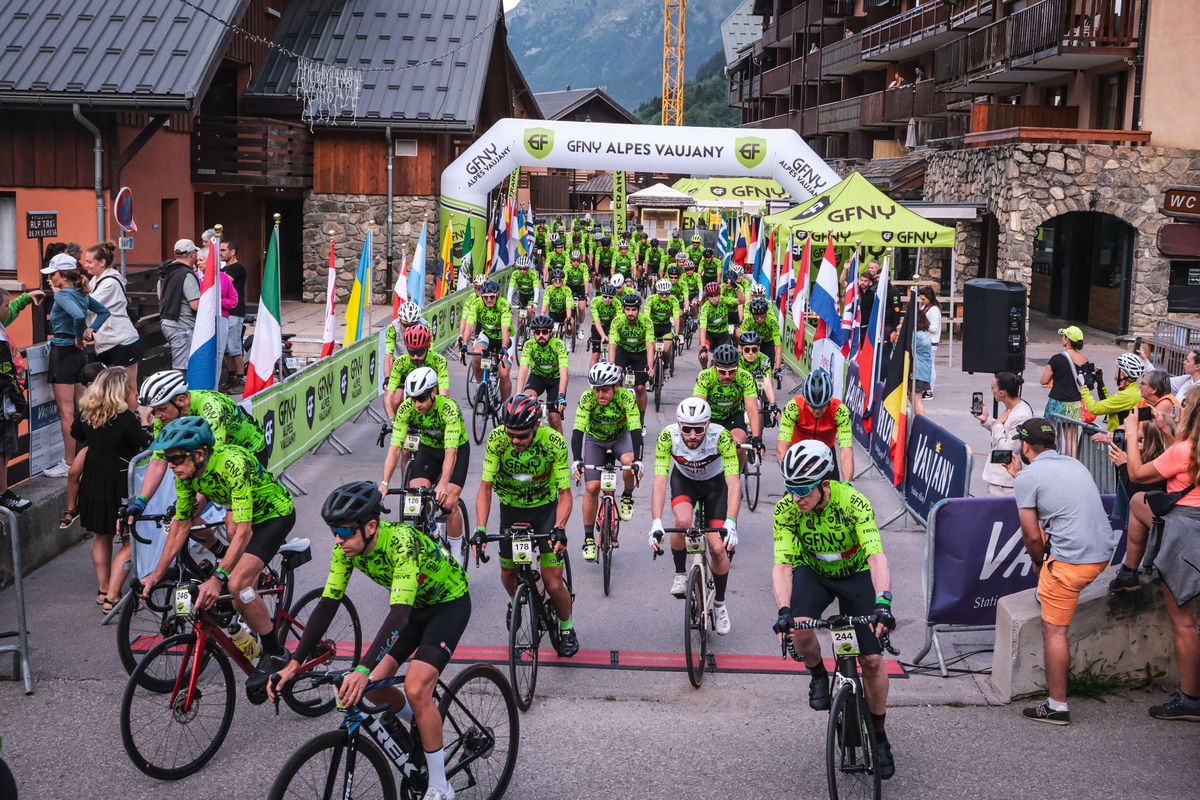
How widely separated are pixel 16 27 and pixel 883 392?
754 inches

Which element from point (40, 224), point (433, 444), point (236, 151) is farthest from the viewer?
point (236, 151)

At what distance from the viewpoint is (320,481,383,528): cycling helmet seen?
229 inches

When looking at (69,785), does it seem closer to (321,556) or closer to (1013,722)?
(321,556)

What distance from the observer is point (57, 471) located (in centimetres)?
1158

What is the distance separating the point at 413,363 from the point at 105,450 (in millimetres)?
3570

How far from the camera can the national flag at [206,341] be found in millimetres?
11875

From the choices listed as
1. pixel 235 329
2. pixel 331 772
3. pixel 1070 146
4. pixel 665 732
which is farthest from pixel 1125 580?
pixel 1070 146

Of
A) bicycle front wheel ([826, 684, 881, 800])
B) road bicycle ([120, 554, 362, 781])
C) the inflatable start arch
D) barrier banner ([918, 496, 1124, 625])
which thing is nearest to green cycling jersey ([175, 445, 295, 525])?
road bicycle ([120, 554, 362, 781])

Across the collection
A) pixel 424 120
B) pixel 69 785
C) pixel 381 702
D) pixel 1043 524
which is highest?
pixel 424 120

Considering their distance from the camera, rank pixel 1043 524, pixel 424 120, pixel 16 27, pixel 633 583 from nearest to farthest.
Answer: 1. pixel 1043 524
2. pixel 633 583
3. pixel 16 27
4. pixel 424 120

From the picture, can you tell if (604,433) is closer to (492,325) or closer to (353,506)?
(353,506)

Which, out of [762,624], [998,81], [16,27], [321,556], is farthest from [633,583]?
[998,81]

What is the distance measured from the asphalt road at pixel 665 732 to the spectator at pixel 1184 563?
23cm

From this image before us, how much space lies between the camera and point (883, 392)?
13.5 m
